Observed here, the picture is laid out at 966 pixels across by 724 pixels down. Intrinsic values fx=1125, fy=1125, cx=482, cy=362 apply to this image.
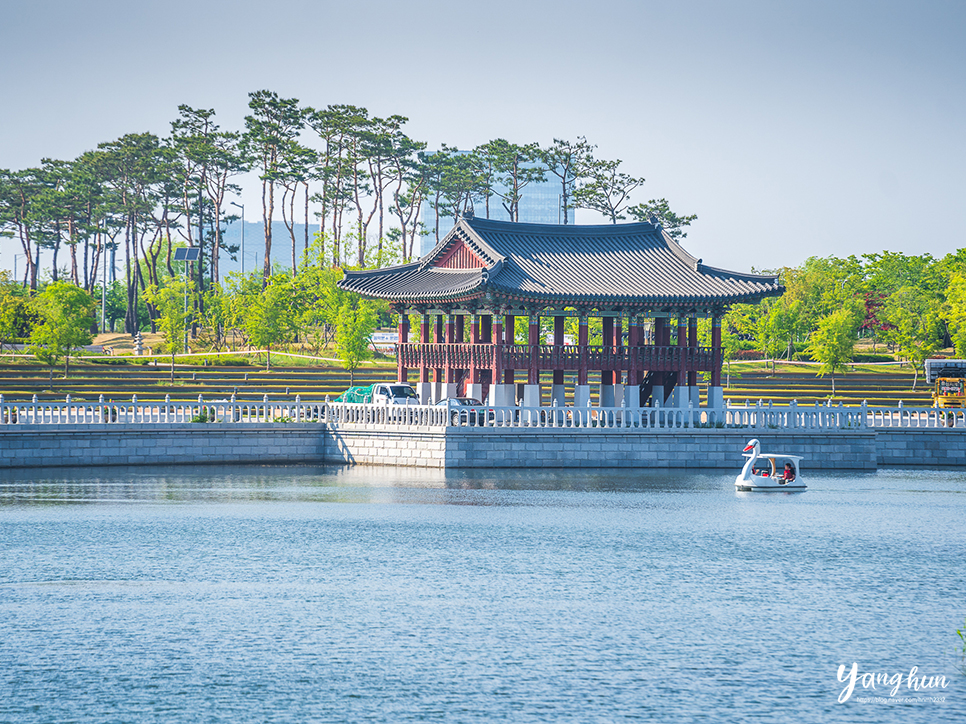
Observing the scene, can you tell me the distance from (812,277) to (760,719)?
8795 centimetres

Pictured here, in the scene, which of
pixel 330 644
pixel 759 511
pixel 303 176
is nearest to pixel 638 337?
pixel 759 511

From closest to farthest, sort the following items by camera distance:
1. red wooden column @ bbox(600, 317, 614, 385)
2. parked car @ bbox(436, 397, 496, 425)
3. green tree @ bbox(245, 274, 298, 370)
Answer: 1. parked car @ bbox(436, 397, 496, 425)
2. red wooden column @ bbox(600, 317, 614, 385)
3. green tree @ bbox(245, 274, 298, 370)

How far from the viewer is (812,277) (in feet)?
326

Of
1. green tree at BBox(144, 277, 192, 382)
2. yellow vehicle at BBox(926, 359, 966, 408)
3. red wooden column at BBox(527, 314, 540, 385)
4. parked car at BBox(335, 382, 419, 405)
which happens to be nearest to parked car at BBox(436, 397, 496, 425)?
parked car at BBox(335, 382, 419, 405)

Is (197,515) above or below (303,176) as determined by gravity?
below

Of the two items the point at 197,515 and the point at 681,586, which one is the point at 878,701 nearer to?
the point at 681,586

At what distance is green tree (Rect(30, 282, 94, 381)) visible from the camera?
6525 centimetres

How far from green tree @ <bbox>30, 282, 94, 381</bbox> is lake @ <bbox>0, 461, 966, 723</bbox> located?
28544 mm

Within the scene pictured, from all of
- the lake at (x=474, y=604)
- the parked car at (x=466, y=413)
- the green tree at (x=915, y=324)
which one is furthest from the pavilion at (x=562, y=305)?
the green tree at (x=915, y=324)

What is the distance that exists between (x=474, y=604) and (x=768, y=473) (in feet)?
69.2

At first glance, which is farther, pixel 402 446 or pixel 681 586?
pixel 402 446

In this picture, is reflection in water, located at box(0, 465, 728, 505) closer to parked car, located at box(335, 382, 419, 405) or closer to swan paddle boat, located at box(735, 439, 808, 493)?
swan paddle boat, located at box(735, 439, 808, 493)

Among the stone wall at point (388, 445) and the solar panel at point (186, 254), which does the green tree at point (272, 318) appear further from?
the stone wall at point (388, 445)

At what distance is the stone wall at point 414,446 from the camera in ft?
141
